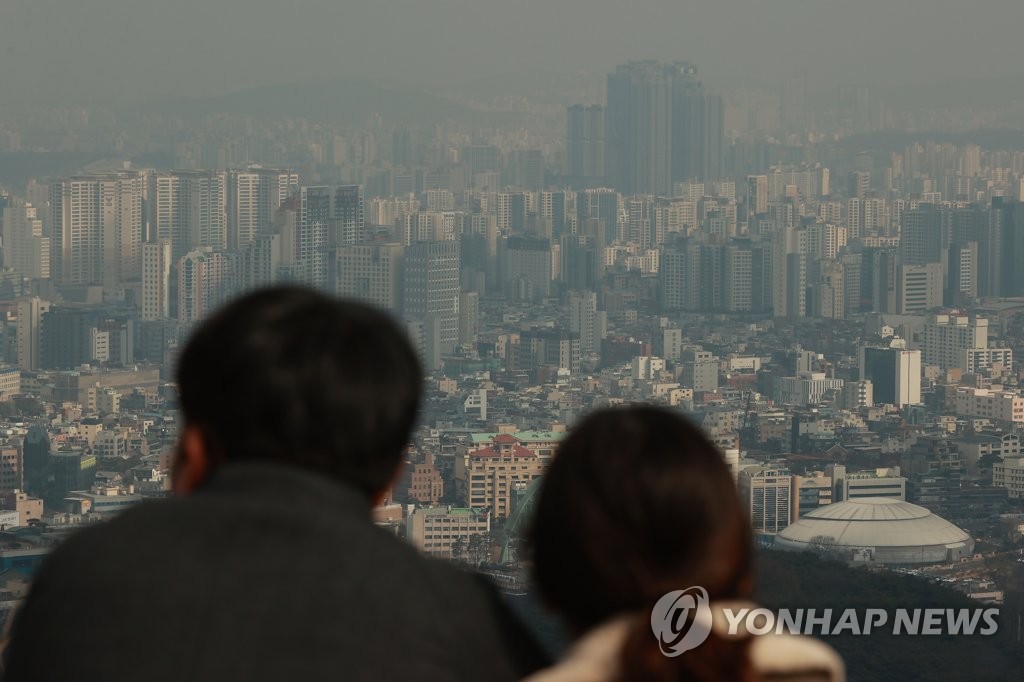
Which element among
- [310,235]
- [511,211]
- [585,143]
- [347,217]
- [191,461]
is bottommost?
[191,461]

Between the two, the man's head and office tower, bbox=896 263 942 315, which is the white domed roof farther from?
office tower, bbox=896 263 942 315

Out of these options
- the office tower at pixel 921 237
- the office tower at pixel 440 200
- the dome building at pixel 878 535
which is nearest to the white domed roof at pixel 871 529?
the dome building at pixel 878 535

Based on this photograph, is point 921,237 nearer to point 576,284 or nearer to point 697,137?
point 576,284

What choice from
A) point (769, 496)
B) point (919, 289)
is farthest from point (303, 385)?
point (919, 289)

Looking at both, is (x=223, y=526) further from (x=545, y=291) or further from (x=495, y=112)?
(x=495, y=112)

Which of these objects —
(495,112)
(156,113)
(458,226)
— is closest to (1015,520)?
(458,226)
